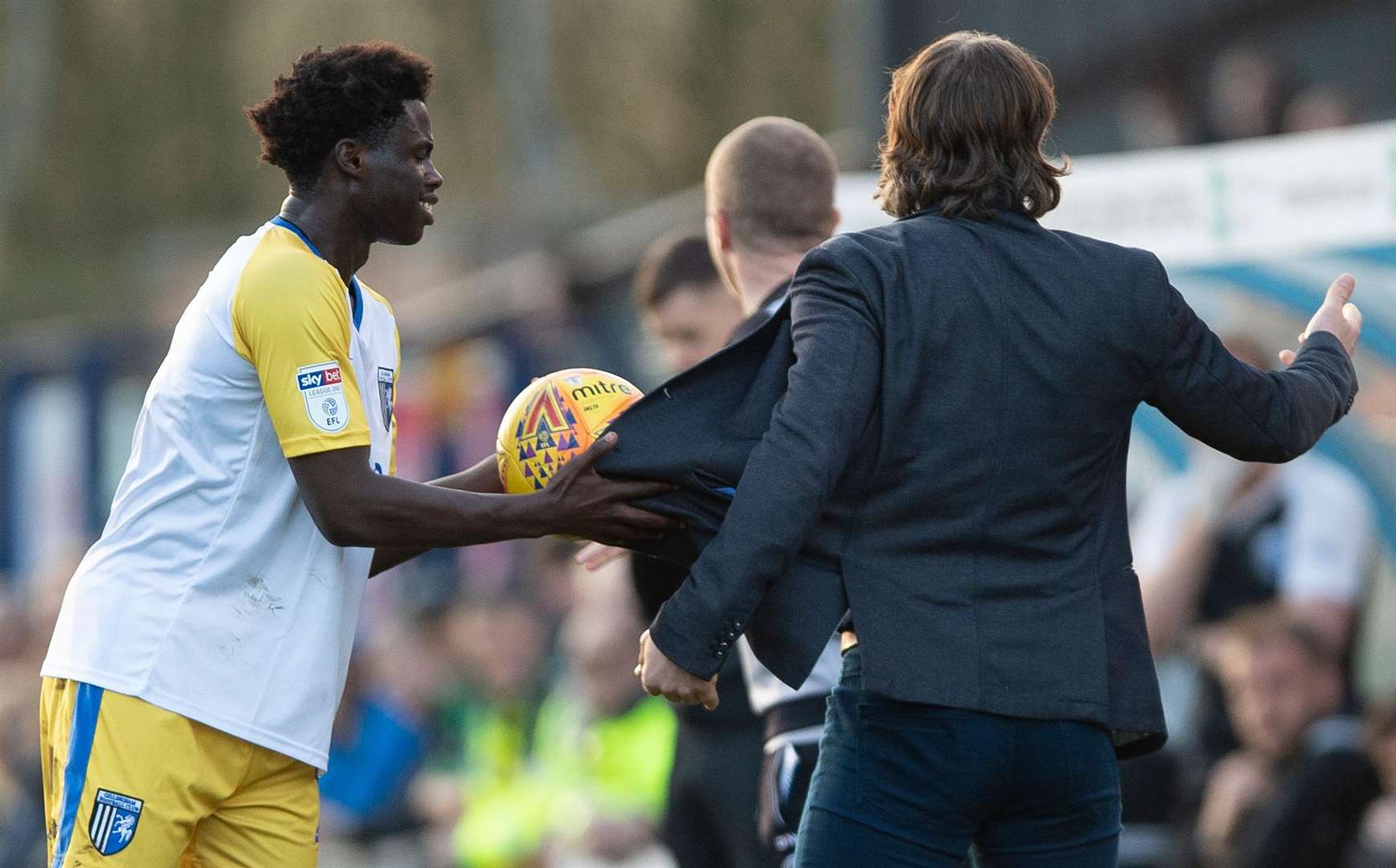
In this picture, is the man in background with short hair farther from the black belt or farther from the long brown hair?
the long brown hair

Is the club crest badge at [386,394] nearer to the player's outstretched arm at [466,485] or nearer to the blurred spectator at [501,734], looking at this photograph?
the player's outstretched arm at [466,485]

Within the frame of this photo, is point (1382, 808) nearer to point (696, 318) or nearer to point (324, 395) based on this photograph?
point (696, 318)

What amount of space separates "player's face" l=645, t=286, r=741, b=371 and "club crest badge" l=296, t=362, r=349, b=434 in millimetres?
2034

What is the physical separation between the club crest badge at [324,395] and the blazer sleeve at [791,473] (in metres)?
0.80

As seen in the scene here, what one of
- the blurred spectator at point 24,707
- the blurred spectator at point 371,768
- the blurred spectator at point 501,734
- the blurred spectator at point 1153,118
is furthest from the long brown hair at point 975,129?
the blurred spectator at point 24,707

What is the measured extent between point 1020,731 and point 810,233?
1.92 m

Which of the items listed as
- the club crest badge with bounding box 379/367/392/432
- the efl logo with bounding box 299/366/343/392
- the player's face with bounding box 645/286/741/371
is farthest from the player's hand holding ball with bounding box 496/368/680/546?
the player's face with bounding box 645/286/741/371

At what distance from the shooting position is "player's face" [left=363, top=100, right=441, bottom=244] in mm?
4070

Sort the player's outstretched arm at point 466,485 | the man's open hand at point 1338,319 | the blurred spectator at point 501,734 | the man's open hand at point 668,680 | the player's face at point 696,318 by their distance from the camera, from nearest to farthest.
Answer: the man's open hand at point 668,680, the man's open hand at point 1338,319, the player's outstretched arm at point 466,485, the player's face at point 696,318, the blurred spectator at point 501,734

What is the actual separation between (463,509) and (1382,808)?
13.8 ft

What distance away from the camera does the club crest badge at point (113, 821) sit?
385cm

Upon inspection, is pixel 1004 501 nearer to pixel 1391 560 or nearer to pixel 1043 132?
pixel 1043 132

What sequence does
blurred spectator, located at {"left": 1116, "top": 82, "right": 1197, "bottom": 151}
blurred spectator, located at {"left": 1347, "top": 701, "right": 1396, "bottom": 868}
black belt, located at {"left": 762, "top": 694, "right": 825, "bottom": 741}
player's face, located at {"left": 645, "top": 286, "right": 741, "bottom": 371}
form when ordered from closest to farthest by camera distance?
black belt, located at {"left": 762, "top": 694, "right": 825, "bottom": 741} → player's face, located at {"left": 645, "top": 286, "right": 741, "bottom": 371} → blurred spectator, located at {"left": 1347, "top": 701, "right": 1396, "bottom": 868} → blurred spectator, located at {"left": 1116, "top": 82, "right": 1197, "bottom": 151}

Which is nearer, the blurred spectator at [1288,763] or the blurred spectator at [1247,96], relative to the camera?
the blurred spectator at [1288,763]
